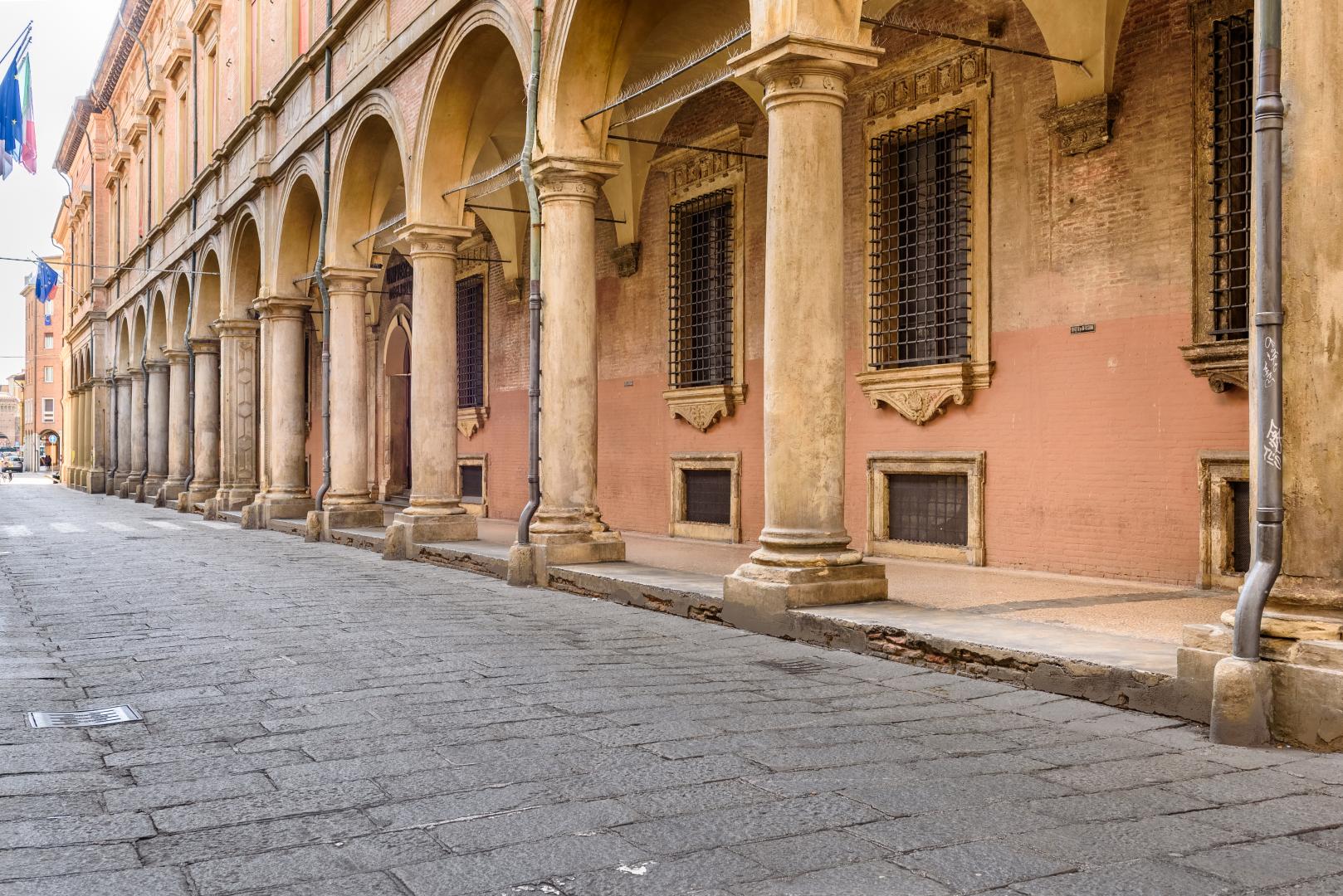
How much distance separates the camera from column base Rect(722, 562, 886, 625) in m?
7.04

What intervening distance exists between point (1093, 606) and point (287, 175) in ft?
46.5

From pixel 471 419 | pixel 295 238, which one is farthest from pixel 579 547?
pixel 295 238

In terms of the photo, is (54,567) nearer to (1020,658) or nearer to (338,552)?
(338,552)

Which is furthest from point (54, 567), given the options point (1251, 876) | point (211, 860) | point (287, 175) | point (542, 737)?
point (1251, 876)

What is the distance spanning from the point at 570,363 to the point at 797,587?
3.82m

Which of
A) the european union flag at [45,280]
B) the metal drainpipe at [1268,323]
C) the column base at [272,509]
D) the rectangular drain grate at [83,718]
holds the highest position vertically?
the european union flag at [45,280]

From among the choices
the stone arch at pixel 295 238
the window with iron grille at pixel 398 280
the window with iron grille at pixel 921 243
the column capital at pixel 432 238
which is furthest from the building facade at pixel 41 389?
the window with iron grille at pixel 921 243

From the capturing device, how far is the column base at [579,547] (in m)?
9.95

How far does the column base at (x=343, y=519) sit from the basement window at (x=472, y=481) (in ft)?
9.62

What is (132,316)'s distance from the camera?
31609 mm

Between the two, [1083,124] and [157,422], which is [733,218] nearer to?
[1083,124]

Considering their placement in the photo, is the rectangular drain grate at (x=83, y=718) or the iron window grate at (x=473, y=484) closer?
the rectangular drain grate at (x=83, y=718)

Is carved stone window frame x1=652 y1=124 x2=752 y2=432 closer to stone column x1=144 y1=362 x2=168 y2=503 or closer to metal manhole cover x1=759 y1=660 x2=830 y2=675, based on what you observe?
metal manhole cover x1=759 y1=660 x2=830 y2=675

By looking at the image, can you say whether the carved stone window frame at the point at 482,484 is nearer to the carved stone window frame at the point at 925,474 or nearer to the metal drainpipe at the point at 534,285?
the metal drainpipe at the point at 534,285
